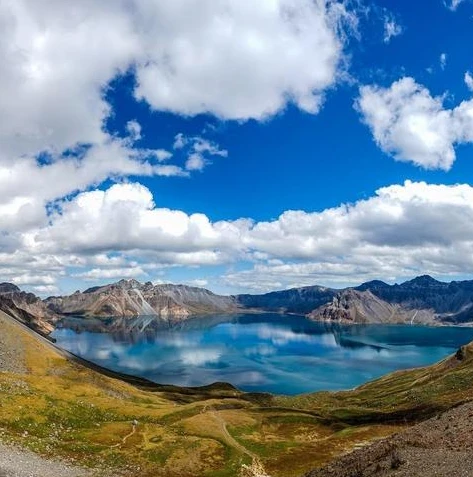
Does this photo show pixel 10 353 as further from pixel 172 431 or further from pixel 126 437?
pixel 126 437

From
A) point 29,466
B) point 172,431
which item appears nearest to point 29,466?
point 29,466

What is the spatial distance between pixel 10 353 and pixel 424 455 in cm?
14878

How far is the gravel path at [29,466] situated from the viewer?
60.8 meters

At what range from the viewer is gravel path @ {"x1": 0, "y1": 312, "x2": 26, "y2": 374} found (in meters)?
149

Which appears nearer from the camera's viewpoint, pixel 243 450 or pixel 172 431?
pixel 243 450

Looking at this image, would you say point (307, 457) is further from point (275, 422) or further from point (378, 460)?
point (378, 460)

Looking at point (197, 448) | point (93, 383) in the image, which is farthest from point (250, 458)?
point (93, 383)

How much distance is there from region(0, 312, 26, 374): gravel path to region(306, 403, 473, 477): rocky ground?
118143mm

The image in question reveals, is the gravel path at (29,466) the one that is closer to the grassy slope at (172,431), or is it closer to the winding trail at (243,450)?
the grassy slope at (172,431)

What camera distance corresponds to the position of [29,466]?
6412 cm

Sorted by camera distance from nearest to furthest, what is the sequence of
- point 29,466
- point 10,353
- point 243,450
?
point 29,466
point 243,450
point 10,353

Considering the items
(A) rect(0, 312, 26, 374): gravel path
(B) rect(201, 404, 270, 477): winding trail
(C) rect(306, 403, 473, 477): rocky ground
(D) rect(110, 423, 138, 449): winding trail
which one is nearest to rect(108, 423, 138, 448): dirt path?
(D) rect(110, 423, 138, 449): winding trail

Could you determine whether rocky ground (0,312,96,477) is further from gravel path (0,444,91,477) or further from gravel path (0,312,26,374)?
gravel path (0,312,26,374)

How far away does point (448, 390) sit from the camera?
17450 cm
